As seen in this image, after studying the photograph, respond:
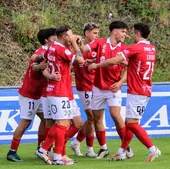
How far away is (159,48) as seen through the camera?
18.5 metres

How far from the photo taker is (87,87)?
11375mm

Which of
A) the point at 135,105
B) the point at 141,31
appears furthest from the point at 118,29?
the point at 135,105

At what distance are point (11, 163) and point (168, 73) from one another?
8.11m

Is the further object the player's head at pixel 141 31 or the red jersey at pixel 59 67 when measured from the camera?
the player's head at pixel 141 31

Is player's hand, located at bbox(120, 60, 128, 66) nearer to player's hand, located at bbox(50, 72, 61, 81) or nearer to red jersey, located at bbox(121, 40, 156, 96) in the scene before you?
red jersey, located at bbox(121, 40, 156, 96)

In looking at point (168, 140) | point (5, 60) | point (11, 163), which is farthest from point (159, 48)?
point (11, 163)

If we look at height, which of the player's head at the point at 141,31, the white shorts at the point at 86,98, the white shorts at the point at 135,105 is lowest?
the white shorts at the point at 86,98

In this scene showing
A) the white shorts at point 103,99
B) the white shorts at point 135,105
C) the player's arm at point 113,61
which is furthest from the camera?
the white shorts at point 103,99

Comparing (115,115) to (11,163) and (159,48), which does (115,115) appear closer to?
(11,163)

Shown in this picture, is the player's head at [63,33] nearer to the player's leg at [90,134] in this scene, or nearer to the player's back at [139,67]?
the player's back at [139,67]

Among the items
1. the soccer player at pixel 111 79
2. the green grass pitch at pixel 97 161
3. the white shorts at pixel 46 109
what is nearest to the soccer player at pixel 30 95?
the green grass pitch at pixel 97 161

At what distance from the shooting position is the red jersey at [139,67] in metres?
10.0

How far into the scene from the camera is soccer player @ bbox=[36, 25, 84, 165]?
32.1 ft

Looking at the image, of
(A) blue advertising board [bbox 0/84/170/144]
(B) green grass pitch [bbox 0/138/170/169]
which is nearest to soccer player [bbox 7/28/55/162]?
(B) green grass pitch [bbox 0/138/170/169]
